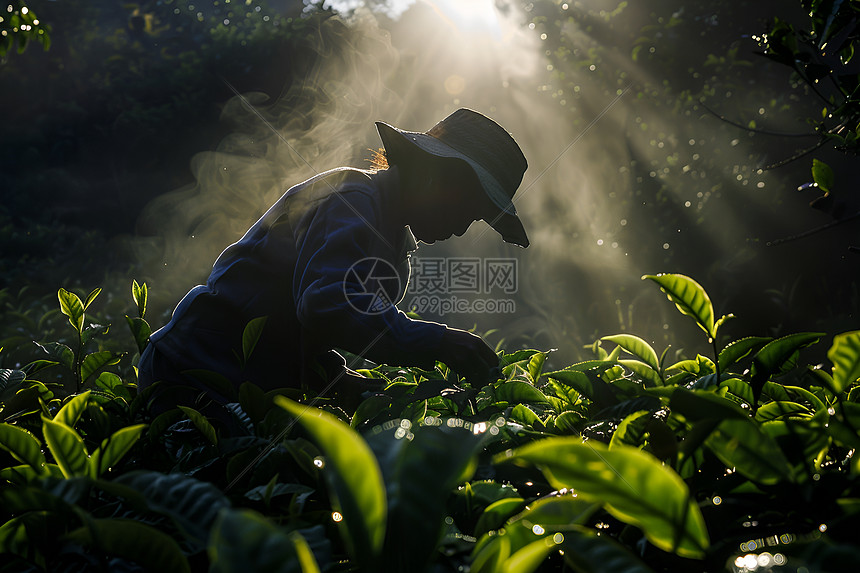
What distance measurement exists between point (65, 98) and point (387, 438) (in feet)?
Answer: 47.7

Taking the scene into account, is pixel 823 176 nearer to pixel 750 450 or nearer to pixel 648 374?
pixel 648 374

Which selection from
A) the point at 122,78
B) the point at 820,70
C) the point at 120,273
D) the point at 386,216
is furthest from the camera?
the point at 122,78

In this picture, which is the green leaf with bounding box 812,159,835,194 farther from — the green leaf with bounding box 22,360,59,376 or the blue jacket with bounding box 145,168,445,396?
the green leaf with bounding box 22,360,59,376

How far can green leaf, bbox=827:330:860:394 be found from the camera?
0.70 meters

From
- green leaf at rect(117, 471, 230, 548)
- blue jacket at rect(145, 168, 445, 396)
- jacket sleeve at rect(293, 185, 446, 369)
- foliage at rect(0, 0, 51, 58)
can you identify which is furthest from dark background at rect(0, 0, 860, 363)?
green leaf at rect(117, 471, 230, 548)

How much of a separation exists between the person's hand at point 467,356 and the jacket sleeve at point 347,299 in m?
0.03

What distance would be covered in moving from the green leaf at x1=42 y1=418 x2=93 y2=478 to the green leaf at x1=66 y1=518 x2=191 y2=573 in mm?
182

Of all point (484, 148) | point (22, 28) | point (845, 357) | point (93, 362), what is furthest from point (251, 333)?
point (22, 28)

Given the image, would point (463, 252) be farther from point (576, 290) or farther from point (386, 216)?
point (386, 216)

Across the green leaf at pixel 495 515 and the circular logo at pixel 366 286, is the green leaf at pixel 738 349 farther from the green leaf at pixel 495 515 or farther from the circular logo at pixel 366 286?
the circular logo at pixel 366 286

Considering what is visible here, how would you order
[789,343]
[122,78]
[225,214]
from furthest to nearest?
1. [122,78]
2. [225,214]
3. [789,343]

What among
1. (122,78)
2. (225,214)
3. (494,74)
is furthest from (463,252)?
(122,78)

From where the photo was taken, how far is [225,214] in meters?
8.81

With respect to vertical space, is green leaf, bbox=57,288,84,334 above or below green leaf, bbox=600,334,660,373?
above
